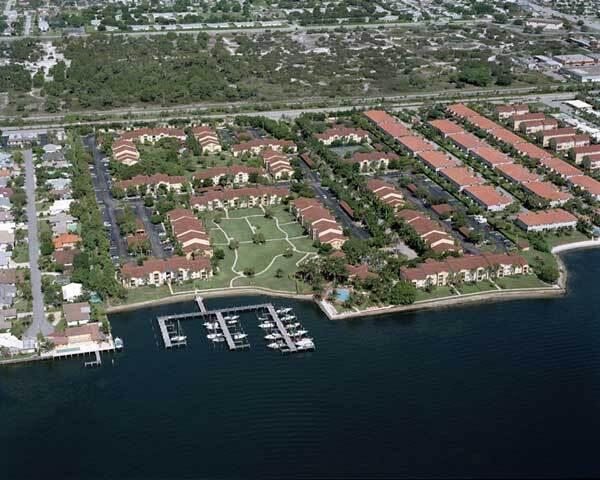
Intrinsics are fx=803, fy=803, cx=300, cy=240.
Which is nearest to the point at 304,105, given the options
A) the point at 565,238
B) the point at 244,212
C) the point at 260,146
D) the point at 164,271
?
the point at 260,146

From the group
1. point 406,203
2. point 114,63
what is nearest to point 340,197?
point 406,203

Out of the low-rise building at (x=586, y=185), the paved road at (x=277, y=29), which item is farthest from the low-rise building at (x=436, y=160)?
the paved road at (x=277, y=29)

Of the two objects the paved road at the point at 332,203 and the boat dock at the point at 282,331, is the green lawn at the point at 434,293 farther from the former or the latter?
the boat dock at the point at 282,331

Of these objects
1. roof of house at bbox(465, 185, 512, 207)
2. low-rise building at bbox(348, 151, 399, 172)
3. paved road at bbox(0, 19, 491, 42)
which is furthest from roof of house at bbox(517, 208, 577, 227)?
paved road at bbox(0, 19, 491, 42)

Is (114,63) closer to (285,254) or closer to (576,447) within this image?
(285,254)

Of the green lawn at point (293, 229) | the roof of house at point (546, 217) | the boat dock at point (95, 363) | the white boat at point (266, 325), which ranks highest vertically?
the boat dock at point (95, 363)

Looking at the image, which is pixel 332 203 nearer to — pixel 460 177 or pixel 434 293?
pixel 460 177

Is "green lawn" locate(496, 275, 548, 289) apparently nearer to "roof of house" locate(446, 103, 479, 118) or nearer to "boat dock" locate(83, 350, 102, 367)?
"boat dock" locate(83, 350, 102, 367)
